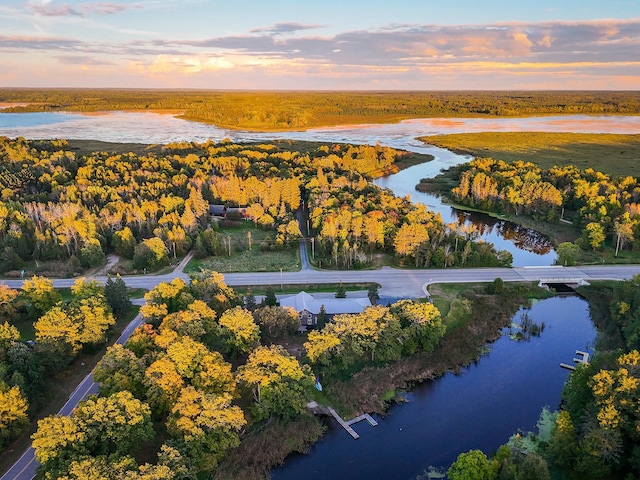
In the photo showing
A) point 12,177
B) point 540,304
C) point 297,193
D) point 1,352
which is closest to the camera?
point 1,352

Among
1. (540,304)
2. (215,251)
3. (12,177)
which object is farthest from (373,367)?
(12,177)

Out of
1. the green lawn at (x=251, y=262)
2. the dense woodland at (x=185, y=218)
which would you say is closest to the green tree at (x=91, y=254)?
the dense woodland at (x=185, y=218)

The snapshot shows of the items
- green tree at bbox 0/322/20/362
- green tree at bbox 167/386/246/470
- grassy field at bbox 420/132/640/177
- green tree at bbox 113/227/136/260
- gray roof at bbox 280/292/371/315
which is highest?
grassy field at bbox 420/132/640/177

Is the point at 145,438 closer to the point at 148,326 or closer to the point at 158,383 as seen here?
the point at 158,383

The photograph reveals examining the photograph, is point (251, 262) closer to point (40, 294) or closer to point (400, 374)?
point (40, 294)

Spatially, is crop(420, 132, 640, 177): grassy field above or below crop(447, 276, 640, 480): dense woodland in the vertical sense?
above

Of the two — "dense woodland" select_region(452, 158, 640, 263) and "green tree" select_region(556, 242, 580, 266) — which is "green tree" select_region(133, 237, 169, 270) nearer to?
"green tree" select_region(556, 242, 580, 266)

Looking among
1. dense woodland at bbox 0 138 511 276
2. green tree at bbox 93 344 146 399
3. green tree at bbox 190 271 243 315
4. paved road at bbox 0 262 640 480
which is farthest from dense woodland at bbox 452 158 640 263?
green tree at bbox 93 344 146 399
